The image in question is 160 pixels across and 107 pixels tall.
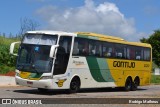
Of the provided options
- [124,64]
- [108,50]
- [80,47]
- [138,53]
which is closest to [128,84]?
[124,64]

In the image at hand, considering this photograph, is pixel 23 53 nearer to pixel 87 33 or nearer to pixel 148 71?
pixel 87 33

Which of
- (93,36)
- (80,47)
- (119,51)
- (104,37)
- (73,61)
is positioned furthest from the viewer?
(119,51)

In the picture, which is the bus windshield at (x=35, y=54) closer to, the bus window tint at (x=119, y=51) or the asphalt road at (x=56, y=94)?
the asphalt road at (x=56, y=94)

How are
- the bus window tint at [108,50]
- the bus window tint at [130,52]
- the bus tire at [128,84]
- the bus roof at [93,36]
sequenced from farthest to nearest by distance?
the bus tire at [128,84] → the bus window tint at [130,52] → the bus window tint at [108,50] → the bus roof at [93,36]

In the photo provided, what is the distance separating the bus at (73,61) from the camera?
73.6ft

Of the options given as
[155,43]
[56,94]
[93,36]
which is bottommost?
[56,94]

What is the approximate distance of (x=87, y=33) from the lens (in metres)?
26.2

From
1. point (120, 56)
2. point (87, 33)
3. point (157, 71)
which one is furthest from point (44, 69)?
point (157, 71)

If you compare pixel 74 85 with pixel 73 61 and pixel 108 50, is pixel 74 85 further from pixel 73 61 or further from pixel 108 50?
pixel 108 50

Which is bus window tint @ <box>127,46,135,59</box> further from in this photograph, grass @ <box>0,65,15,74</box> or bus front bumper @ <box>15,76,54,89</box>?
grass @ <box>0,65,15,74</box>

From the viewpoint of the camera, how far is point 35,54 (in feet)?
74.2

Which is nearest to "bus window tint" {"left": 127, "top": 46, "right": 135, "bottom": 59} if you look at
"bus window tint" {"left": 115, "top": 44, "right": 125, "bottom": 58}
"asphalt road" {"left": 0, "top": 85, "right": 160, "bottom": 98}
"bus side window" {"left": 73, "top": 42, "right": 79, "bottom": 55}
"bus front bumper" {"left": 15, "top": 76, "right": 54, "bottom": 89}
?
"bus window tint" {"left": 115, "top": 44, "right": 125, "bottom": 58}

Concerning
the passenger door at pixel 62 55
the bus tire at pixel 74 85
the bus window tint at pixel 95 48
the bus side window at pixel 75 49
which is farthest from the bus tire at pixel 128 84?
the passenger door at pixel 62 55

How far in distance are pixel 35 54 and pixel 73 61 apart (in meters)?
2.27
